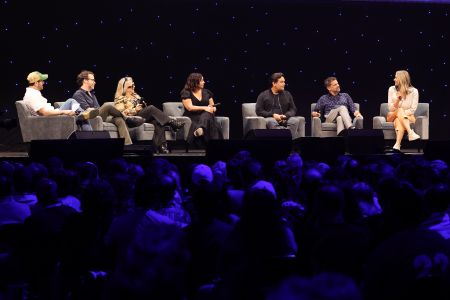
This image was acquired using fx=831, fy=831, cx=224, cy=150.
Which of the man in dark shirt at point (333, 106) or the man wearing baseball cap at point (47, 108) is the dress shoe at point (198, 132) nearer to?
the man wearing baseball cap at point (47, 108)

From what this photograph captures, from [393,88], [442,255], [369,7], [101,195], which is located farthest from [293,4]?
[442,255]

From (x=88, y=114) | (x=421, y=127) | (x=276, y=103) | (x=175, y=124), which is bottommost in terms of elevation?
(x=421, y=127)

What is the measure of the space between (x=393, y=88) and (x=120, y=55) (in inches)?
161

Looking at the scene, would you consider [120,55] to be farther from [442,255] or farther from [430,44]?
[442,255]

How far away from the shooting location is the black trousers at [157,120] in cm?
1070

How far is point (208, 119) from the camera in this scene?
36.2ft

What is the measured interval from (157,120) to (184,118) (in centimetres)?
47

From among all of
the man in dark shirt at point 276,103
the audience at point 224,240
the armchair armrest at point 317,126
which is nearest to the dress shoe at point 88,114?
the man in dark shirt at point 276,103

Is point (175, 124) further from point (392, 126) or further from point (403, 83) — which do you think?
point (403, 83)

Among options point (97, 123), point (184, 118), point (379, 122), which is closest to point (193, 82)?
point (184, 118)

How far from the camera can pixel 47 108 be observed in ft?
34.4

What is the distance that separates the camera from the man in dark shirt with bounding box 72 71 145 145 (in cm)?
1061

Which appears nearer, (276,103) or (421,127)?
(276,103)

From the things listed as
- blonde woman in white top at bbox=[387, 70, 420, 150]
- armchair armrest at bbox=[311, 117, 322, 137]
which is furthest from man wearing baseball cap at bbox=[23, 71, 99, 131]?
blonde woman in white top at bbox=[387, 70, 420, 150]
